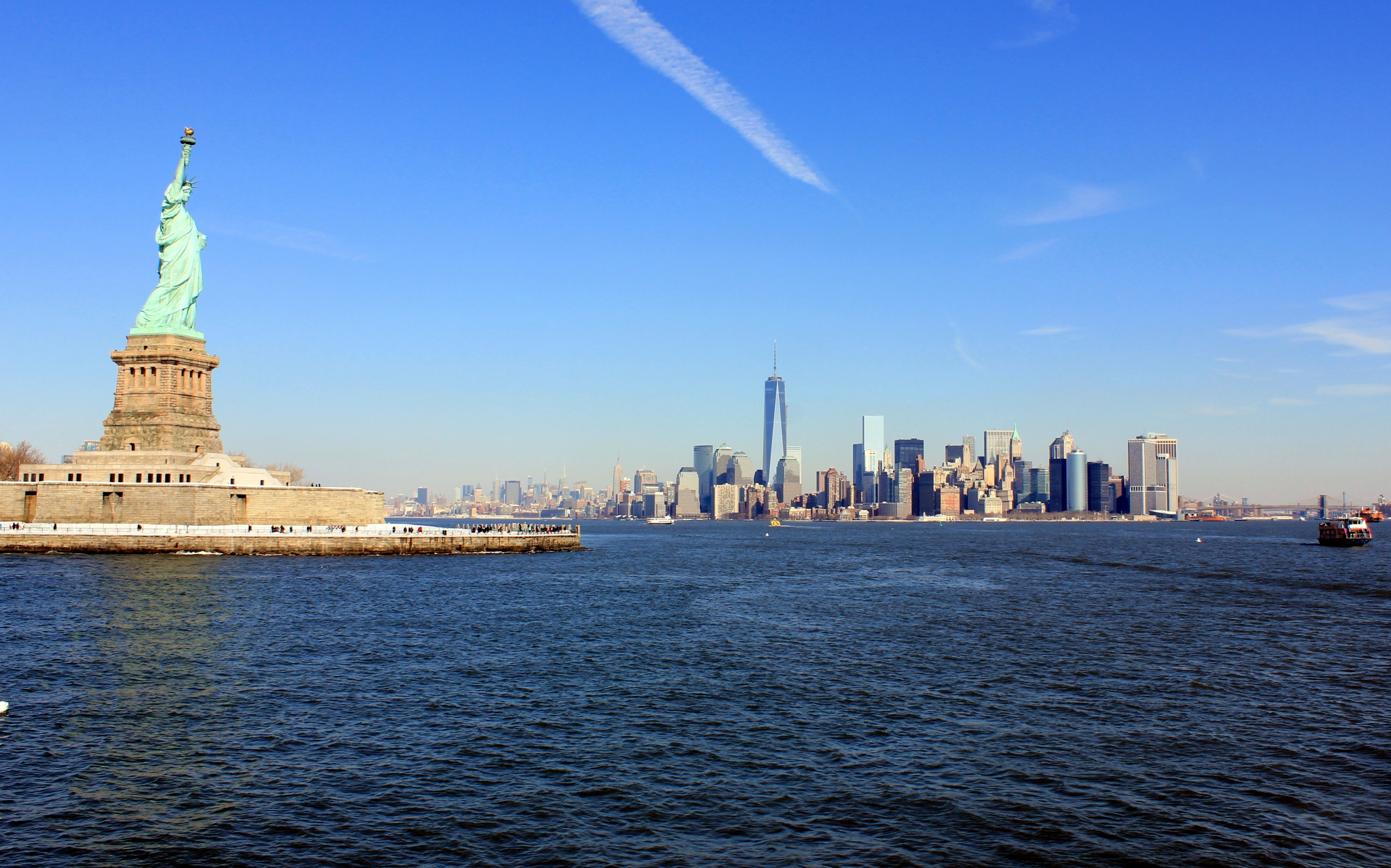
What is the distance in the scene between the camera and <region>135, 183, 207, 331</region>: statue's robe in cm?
9838

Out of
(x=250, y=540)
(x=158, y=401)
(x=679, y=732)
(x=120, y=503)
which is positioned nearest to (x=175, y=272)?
(x=158, y=401)

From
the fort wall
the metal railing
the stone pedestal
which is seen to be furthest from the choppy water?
the stone pedestal

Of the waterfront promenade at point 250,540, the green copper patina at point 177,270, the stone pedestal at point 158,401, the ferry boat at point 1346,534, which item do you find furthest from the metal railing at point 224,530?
the ferry boat at point 1346,534

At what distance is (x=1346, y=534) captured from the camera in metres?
128

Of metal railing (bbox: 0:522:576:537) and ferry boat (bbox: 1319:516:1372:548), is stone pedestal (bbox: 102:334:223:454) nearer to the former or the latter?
metal railing (bbox: 0:522:576:537)

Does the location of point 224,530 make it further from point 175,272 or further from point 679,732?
point 679,732

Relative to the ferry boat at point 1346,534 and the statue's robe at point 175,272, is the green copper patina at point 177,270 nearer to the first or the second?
the statue's robe at point 175,272

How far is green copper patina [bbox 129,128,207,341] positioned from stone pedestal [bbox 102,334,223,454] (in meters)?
1.80

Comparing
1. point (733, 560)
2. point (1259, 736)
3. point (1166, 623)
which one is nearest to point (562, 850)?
point (1259, 736)

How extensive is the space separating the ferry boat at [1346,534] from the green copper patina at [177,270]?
145 metres

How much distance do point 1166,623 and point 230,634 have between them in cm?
A: 4518

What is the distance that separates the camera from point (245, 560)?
254 feet

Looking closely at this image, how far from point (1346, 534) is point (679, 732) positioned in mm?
134592

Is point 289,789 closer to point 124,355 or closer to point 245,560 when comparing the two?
point 245,560
